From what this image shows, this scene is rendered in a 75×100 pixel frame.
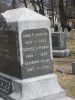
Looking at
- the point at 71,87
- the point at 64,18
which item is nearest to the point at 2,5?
the point at 64,18

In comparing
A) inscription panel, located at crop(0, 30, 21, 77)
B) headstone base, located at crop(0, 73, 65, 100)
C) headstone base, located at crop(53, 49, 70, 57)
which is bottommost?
headstone base, located at crop(53, 49, 70, 57)

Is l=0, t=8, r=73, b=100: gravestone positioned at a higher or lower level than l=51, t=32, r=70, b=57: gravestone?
higher

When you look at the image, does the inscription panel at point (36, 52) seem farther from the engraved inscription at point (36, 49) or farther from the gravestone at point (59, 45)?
the gravestone at point (59, 45)

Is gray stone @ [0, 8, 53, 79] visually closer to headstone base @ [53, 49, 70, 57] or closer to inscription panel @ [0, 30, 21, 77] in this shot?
inscription panel @ [0, 30, 21, 77]

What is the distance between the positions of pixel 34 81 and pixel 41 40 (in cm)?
81

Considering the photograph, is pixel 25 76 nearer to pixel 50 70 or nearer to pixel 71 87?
pixel 50 70

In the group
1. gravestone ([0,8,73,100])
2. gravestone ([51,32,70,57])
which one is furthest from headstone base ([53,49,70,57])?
gravestone ([0,8,73,100])

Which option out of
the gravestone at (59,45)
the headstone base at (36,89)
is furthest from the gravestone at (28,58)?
the gravestone at (59,45)

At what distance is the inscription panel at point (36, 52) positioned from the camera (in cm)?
653

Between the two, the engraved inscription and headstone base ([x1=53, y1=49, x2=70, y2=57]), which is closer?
the engraved inscription

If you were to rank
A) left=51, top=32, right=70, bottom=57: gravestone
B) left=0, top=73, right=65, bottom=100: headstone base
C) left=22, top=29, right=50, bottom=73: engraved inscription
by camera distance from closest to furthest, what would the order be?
left=0, top=73, right=65, bottom=100: headstone base, left=22, top=29, right=50, bottom=73: engraved inscription, left=51, top=32, right=70, bottom=57: gravestone

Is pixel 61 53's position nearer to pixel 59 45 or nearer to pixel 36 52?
pixel 59 45

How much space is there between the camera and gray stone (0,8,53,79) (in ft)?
21.3

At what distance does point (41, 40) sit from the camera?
22.0 ft
